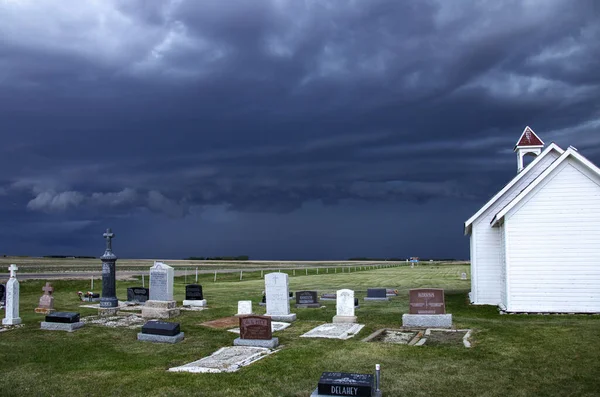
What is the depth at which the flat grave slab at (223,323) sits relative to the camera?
18.8 meters

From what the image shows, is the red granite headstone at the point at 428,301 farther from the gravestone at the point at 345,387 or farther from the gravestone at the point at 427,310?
the gravestone at the point at 345,387

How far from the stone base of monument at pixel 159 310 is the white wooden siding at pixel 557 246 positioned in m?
14.6

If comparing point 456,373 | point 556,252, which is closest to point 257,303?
point 556,252

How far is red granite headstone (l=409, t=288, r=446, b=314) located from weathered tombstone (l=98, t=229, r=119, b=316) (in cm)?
1305

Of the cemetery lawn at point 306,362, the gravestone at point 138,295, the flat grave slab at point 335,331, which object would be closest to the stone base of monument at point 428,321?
the cemetery lawn at point 306,362

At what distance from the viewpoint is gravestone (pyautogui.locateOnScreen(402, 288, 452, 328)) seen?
1802cm

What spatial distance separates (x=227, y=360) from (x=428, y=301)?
876 cm

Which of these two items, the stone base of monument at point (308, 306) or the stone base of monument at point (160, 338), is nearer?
the stone base of monument at point (160, 338)

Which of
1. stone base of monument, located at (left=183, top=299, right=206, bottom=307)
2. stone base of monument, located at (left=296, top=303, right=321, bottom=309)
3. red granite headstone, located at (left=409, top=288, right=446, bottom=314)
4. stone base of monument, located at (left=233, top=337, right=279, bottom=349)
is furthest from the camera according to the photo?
stone base of monument, located at (left=296, top=303, right=321, bottom=309)

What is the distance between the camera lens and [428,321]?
18.1 m

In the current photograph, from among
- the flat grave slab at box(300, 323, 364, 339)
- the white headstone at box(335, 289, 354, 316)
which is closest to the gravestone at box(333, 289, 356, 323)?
the white headstone at box(335, 289, 354, 316)

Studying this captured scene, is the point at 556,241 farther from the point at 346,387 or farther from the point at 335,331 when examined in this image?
the point at 346,387

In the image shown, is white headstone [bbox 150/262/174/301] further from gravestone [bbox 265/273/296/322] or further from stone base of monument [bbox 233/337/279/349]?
stone base of monument [bbox 233/337/279/349]

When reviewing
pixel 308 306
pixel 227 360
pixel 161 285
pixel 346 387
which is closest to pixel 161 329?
pixel 227 360
